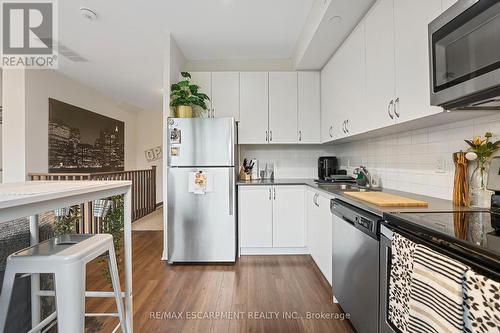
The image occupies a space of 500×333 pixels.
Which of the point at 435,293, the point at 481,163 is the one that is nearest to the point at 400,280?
the point at 435,293

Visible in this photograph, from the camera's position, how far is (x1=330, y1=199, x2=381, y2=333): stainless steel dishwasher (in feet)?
4.32

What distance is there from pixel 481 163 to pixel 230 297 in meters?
1.96

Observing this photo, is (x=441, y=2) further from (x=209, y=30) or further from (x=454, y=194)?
→ (x=209, y=30)

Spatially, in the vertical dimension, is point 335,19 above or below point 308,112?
above

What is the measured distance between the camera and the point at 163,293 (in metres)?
2.20

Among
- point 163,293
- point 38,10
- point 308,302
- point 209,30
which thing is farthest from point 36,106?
point 308,302

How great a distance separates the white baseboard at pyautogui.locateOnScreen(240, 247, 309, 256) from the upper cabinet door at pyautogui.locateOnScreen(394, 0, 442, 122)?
1.99 m

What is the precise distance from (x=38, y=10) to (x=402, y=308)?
381 cm

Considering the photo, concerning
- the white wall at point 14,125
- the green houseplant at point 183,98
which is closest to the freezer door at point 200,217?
the green houseplant at point 183,98

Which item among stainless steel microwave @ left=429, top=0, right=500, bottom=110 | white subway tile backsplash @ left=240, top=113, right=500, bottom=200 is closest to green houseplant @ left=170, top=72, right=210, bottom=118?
white subway tile backsplash @ left=240, top=113, right=500, bottom=200

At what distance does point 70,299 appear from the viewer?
0.87 m

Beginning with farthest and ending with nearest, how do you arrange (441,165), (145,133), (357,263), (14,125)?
(145,133) → (14,125) → (441,165) → (357,263)

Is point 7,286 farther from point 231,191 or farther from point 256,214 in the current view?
point 256,214

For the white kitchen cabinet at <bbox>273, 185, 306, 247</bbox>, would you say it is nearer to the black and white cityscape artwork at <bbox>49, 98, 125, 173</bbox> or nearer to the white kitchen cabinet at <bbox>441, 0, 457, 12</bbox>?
the white kitchen cabinet at <bbox>441, 0, 457, 12</bbox>
